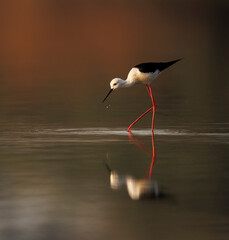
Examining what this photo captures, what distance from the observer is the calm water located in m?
7.16

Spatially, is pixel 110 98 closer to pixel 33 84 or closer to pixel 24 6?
pixel 33 84

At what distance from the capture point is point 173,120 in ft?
46.9

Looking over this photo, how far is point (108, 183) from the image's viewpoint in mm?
8953

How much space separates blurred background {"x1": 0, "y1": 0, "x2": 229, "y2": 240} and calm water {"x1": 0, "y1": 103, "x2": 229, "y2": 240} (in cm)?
1

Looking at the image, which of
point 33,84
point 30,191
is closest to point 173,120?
point 30,191

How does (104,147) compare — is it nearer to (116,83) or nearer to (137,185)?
(137,185)

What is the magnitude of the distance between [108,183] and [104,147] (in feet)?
7.64

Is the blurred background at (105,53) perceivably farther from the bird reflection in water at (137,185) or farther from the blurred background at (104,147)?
the bird reflection in water at (137,185)

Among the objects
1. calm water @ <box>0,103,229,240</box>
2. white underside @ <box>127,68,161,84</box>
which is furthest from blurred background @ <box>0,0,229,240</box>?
white underside @ <box>127,68,161,84</box>

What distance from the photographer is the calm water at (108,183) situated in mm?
7164

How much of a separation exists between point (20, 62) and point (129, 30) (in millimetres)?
19681

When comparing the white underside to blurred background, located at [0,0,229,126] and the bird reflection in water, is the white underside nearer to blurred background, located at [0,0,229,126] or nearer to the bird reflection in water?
blurred background, located at [0,0,229,126]

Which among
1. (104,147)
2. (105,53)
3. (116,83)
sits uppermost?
(116,83)

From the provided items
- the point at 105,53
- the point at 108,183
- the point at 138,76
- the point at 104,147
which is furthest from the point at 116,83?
the point at 105,53
